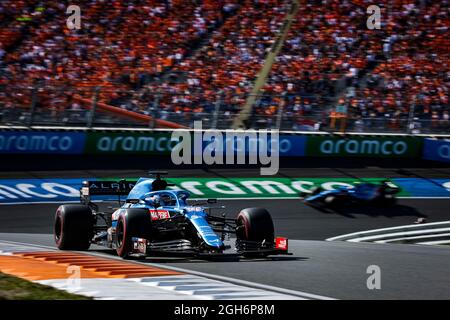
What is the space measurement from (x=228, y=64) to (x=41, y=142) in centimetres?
667

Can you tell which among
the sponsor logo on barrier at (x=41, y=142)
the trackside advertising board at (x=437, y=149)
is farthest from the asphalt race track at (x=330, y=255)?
the sponsor logo on barrier at (x=41, y=142)

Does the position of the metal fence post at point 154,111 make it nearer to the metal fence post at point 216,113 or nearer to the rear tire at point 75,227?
the metal fence post at point 216,113

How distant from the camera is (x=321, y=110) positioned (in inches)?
835

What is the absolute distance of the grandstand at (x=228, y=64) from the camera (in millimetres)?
20625

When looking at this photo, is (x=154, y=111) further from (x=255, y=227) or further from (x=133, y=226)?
(x=133, y=226)

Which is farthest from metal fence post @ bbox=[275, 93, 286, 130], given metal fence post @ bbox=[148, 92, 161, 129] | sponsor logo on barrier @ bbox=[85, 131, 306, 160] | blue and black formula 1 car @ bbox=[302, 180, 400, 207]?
metal fence post @ bbox=[148, 92, 161, 129]

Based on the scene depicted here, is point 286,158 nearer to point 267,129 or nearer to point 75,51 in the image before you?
point 267,129

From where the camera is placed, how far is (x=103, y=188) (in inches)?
532

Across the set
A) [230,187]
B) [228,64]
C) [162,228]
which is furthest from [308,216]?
[228,64]

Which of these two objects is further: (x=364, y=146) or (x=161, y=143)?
(x=364, y=146)

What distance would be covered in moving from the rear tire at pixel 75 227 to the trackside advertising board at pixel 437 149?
11481 millimetres

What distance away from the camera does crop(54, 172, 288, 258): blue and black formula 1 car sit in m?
11.3

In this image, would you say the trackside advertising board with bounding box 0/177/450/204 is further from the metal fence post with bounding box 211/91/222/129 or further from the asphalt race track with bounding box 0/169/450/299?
the metal fence post with bounding box 211/91/222/129

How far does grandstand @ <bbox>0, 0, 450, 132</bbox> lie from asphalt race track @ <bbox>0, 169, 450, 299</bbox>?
5.74ft
